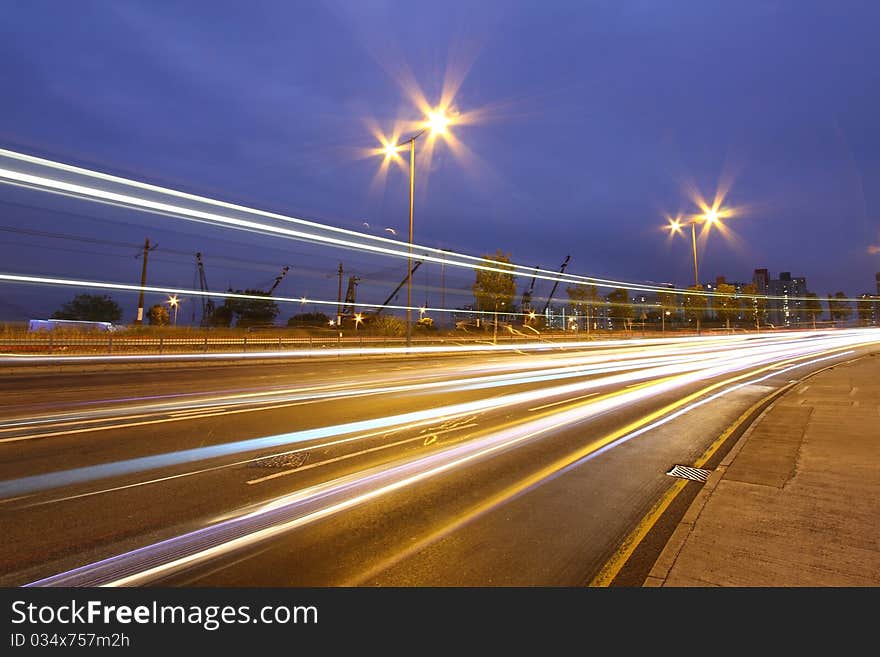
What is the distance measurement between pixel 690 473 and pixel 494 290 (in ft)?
154

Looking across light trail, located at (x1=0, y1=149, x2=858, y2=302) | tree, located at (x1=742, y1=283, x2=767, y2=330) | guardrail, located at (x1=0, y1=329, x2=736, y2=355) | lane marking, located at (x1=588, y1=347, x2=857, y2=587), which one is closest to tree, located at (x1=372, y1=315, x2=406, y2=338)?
guardrail, located at (x1=0, y1=329, x2=736, y2=355)

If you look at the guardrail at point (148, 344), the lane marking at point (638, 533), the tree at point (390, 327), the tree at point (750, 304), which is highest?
the tree at point (750, 304)

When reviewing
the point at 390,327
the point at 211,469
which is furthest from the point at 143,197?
the point at 390,327

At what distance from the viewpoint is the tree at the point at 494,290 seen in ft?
171

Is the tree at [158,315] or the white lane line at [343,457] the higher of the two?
the tree at [158,315]

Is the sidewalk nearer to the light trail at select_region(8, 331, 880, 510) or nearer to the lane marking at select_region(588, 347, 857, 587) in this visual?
the lane marking at select_region(588, 347, 857, 587)

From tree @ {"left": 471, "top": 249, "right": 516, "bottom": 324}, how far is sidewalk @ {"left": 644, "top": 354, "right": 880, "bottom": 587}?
4486 cm

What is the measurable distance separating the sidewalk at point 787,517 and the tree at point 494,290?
147 feet

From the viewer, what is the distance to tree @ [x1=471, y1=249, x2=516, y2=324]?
2055 inches

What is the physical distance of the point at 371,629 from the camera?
2.67 m

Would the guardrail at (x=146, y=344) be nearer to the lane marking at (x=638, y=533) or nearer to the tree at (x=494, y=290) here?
the tree at (x=494, y=290)

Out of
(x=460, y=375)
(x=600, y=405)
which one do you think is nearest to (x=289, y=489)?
(x=600, y=405)

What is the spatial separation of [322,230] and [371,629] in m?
21.1

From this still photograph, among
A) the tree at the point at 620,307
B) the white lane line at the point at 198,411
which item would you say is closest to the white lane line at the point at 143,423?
the white lane line at the point at 198,411
